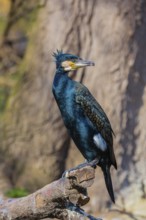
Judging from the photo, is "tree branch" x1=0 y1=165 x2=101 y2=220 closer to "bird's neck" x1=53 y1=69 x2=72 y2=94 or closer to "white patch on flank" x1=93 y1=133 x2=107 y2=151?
"white patch on flank" x1=93 y1=133 x2=107 y2=151

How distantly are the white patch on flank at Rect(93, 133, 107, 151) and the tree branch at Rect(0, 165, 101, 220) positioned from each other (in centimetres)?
66

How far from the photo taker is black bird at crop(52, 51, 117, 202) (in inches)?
218

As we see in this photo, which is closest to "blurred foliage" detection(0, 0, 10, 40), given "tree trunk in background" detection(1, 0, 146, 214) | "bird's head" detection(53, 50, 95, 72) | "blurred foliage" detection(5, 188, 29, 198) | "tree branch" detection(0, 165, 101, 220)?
"tree trunk in background" detection(1, 0, 146, 214)

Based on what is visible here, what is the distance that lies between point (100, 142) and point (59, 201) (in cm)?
87

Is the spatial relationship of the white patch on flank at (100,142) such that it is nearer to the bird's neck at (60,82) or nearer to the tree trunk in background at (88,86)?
the bird's neck at (60,82)

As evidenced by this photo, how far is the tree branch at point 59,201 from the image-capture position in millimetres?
4883

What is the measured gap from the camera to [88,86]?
8172 millimetres

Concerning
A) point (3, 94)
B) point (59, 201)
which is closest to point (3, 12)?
point (3, 94)

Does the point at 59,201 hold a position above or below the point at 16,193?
above

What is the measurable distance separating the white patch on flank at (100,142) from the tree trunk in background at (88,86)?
2.46 metres

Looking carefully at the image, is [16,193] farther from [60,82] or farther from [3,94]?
[3,94]

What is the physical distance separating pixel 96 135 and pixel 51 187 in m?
0.86

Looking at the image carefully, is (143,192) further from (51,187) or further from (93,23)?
(51,187)

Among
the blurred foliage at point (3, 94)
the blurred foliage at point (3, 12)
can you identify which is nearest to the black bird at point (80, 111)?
the blurred foliage at point (3, 94)
